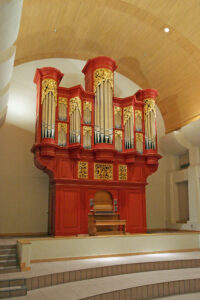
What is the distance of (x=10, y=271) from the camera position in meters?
5.47

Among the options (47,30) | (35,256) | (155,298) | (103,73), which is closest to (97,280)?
(155,298)

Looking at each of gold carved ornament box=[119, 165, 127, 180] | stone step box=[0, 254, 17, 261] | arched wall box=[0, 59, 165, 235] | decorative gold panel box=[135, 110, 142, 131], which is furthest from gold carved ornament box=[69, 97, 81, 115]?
stone step box=[0, 254, 17, 261]

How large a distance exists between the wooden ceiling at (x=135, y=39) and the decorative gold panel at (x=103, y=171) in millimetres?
3306

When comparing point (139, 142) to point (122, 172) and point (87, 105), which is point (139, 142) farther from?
point (87, 105)

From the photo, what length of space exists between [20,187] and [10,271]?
12.7 feet

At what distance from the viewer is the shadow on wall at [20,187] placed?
8875 millimetres

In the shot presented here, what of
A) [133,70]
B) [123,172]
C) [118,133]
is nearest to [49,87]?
[118,133]

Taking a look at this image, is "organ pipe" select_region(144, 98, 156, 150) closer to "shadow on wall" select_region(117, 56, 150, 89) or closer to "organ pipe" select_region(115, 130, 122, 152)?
"organ pipe" select_region(115, 130, 122, 152)

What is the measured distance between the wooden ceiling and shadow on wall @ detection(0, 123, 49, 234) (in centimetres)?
255

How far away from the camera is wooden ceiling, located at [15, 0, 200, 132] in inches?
325

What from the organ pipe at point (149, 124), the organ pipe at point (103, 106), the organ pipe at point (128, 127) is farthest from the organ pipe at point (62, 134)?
the organ pipe at point (149, 124)

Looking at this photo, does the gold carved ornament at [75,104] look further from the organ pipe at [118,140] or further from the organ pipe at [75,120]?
the organ pipe at [118,140]

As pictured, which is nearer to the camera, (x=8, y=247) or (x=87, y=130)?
(x=8, y=247)

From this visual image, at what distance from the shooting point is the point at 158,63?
10.1 meters
